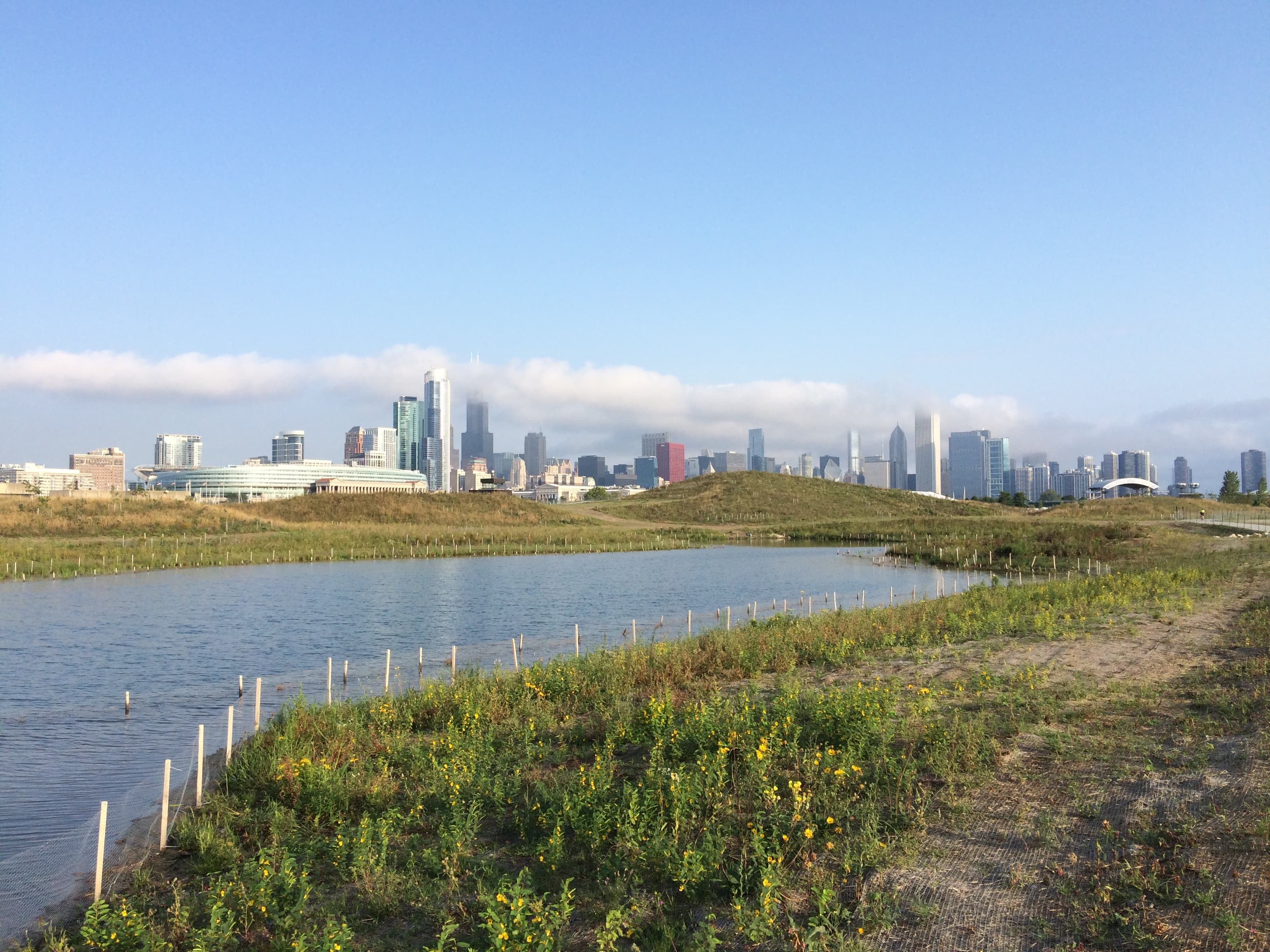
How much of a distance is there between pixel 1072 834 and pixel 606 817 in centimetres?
595

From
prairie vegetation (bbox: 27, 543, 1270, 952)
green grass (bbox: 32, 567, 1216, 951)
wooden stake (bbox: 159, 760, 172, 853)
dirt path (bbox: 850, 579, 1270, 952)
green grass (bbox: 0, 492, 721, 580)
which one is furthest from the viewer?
green grass (bbox: 0, 492, 721, 580)

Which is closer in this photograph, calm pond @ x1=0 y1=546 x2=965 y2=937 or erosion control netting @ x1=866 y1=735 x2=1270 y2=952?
erosion control netting @ x1=866 y1=735 x2=1270 y2=952

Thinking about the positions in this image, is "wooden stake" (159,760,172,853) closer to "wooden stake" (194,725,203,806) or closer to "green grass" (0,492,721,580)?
"wooden stake" (194,725,203,806)

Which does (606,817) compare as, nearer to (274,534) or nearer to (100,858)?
(100,858)

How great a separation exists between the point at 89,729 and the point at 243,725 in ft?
13.1

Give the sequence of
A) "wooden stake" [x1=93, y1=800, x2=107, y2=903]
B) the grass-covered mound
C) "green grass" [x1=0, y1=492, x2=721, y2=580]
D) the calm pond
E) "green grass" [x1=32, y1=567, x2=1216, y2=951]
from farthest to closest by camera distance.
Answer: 1. the grass-covered mound
2. "green grass" [x1=0, y1=492, x2=721, y2=580]
3. the calm pond
4. "wooden stake" [x1=93, y1=800, x2=107, y2=903]
5. "green grass" [x1=32, y1=567, x2=1216, y2=951]

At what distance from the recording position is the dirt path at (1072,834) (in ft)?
26.2

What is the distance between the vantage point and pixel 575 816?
1089cm

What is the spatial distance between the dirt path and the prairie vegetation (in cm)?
16

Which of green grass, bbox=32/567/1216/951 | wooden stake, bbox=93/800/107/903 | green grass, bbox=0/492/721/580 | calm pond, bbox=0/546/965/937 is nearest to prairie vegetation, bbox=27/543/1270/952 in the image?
green grass, bbox=32/567/1216/951

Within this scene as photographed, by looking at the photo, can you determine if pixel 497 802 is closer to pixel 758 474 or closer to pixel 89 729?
pixel 89 729

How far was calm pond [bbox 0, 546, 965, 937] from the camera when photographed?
51.1 ft

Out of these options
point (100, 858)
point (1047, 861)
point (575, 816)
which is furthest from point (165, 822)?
point (1047, 861)

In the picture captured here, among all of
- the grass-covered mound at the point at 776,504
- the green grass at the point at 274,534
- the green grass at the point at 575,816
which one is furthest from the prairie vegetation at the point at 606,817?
the grass-covered mound at the point at 776,504
